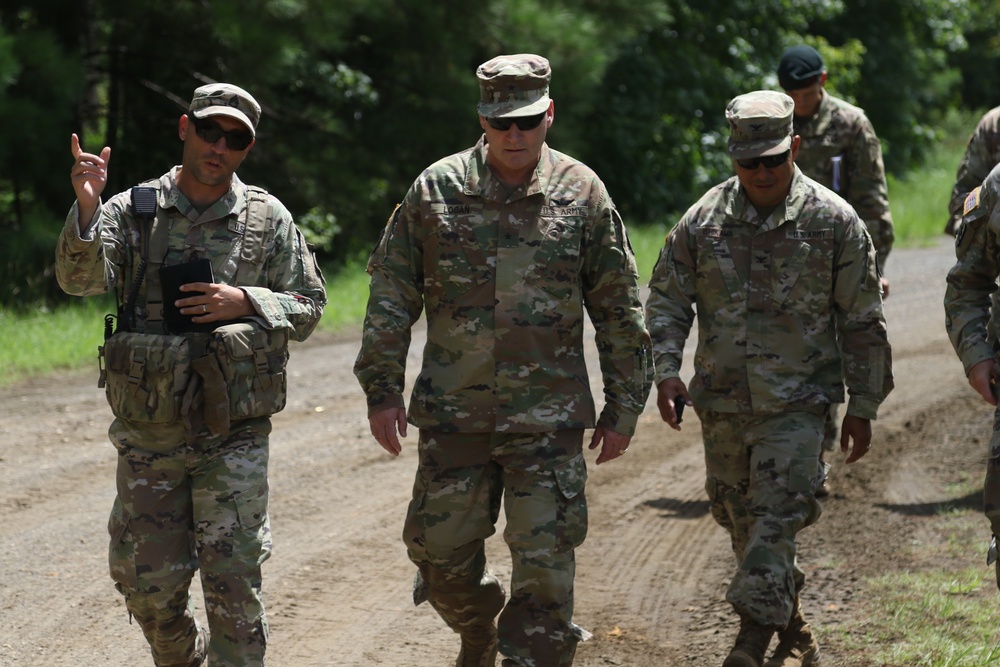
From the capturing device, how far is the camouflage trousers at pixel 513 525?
4562mm

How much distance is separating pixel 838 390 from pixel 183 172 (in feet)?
8.57

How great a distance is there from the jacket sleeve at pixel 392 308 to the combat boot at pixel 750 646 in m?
1.53

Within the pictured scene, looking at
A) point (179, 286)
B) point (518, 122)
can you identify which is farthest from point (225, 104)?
point (518, 122)

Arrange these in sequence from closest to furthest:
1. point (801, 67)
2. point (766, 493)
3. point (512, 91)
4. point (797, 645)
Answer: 1. point (512, 91)
2. point (766, 493)
3. point (797, 645)
4. point (801, 67)

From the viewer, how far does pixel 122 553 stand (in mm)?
4668

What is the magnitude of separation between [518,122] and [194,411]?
4.83ft

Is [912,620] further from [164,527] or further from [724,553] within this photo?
[164,527]

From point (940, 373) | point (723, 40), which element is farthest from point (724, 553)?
point (723, 40)

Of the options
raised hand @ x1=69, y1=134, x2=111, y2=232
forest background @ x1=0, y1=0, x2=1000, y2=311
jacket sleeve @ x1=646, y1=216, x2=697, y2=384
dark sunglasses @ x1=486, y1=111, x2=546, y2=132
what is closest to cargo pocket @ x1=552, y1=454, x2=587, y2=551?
jacket sleeve @ x1=646, y1=216, x2=697, y2=384

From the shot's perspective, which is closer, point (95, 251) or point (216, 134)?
point (95, 251)

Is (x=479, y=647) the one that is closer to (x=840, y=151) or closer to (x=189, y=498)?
(x=189, y=498)

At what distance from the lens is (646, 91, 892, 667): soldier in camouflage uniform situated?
514cm

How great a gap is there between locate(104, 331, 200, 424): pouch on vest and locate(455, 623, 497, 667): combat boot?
133 centimetres

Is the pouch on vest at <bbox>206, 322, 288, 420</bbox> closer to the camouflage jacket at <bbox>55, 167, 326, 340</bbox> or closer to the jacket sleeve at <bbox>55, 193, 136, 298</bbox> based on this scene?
the camouflage jacket at <bbox>55, 167, 326, 340</bbox>
